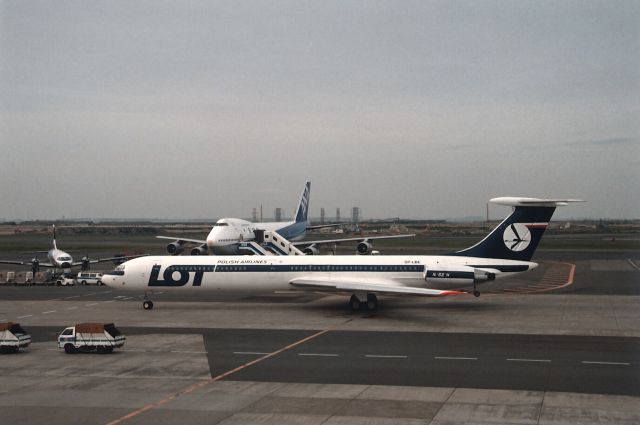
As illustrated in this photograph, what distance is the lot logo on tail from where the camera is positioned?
131 feet

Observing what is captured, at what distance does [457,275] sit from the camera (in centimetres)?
3875

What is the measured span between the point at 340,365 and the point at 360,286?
13433 mm

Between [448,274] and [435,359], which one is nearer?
[435,359]

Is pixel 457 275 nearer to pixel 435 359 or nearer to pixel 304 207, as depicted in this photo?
pixel 435 359

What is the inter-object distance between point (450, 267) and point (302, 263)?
9.34 metres

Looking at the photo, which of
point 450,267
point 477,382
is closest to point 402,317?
point 450,267

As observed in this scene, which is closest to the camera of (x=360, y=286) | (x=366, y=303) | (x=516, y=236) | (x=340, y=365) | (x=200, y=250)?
(x=340, y=365)

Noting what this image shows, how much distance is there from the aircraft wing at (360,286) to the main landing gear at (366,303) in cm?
89

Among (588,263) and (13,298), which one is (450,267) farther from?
(588,263)

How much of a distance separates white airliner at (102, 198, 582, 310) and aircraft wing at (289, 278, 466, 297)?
0.06 meters

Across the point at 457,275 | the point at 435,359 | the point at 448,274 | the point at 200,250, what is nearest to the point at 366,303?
the point at 448,274

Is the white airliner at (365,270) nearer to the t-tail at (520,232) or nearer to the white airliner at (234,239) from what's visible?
the t-tail at (520,232)

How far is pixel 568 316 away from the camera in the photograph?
3588 centimetres

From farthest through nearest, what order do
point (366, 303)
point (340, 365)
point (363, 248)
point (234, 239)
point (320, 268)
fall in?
1. point (363, 248)
2. point (234, 239)
3. point (320, 268)
4. point (366, 303)
5. point (340, 365)
